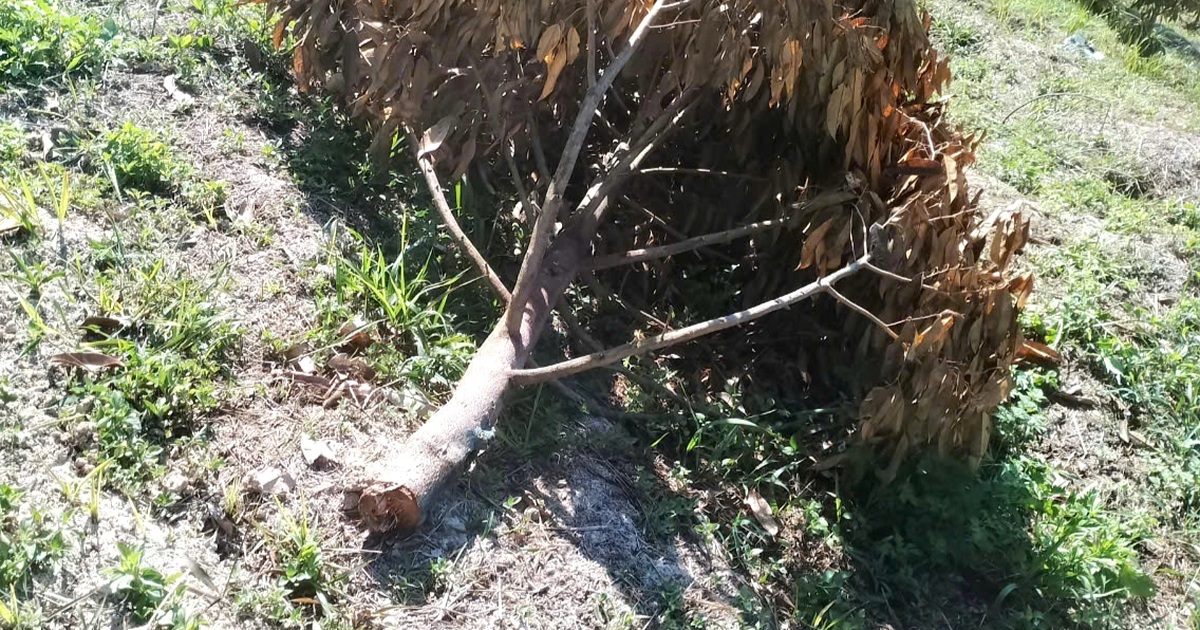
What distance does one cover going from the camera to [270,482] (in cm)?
271

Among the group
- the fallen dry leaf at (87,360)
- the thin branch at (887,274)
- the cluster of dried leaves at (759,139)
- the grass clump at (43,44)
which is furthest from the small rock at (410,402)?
the grass clump at (43,44)

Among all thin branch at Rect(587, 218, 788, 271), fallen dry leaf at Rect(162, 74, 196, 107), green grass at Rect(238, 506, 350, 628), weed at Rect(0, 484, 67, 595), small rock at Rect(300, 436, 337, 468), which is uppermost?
thin branch at Rect(587, 218, 788, 271)

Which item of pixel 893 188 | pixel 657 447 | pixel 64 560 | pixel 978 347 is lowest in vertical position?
pixel 657 447

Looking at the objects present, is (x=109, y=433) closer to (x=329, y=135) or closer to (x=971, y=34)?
(x=329, y=135)

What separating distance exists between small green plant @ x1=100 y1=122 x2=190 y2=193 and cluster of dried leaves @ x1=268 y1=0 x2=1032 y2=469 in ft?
2.54

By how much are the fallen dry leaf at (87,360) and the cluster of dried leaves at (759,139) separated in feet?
4.22

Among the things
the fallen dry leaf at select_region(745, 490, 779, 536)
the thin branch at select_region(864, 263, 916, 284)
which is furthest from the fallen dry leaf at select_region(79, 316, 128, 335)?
the thin branch at select_region(864, 263, 916, 284)

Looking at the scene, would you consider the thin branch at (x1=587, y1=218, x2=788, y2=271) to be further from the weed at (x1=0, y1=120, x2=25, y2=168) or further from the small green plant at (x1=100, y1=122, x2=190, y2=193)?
the weed at (x1=0, y1=120, x2=25, y2=168)

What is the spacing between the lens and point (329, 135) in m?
4.23

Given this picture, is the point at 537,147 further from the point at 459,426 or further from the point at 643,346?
the point at 459,426

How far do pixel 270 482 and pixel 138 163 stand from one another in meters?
1.54

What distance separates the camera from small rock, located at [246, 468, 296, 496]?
2.70 metres

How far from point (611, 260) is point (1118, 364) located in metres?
2.28

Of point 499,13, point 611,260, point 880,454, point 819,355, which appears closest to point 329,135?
point 499,13
